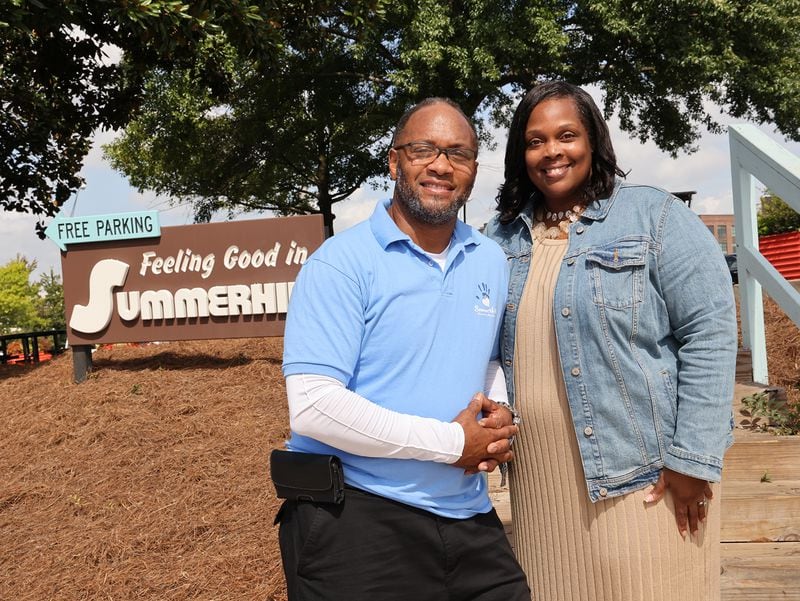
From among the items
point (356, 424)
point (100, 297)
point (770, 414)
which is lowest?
point (770, 414)

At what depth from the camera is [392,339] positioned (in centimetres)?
186

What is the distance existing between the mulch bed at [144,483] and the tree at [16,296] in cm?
2984

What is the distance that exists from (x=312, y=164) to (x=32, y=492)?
17740mm

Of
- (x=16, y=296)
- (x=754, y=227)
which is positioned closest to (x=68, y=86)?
(x=754, y=227)

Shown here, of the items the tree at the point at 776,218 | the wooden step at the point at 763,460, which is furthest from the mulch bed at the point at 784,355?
the tree at the point at 776,218

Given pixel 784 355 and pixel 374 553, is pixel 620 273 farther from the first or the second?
pixel 784 355

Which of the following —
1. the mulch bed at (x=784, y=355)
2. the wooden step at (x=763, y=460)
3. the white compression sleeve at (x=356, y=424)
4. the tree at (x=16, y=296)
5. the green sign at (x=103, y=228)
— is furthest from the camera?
the tree at (x=16, y=296)

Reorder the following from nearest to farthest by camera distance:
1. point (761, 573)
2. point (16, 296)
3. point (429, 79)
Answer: point (761, 573), point (429, 79), point (16, 296)

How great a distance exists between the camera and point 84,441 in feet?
19.1

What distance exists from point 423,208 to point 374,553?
957mm

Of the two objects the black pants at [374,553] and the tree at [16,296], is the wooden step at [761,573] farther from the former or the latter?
the tree at [16,296]

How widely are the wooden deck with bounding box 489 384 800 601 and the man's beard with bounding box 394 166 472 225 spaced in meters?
1.94

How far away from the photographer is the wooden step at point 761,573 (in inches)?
126

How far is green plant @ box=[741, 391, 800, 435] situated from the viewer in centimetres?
428
